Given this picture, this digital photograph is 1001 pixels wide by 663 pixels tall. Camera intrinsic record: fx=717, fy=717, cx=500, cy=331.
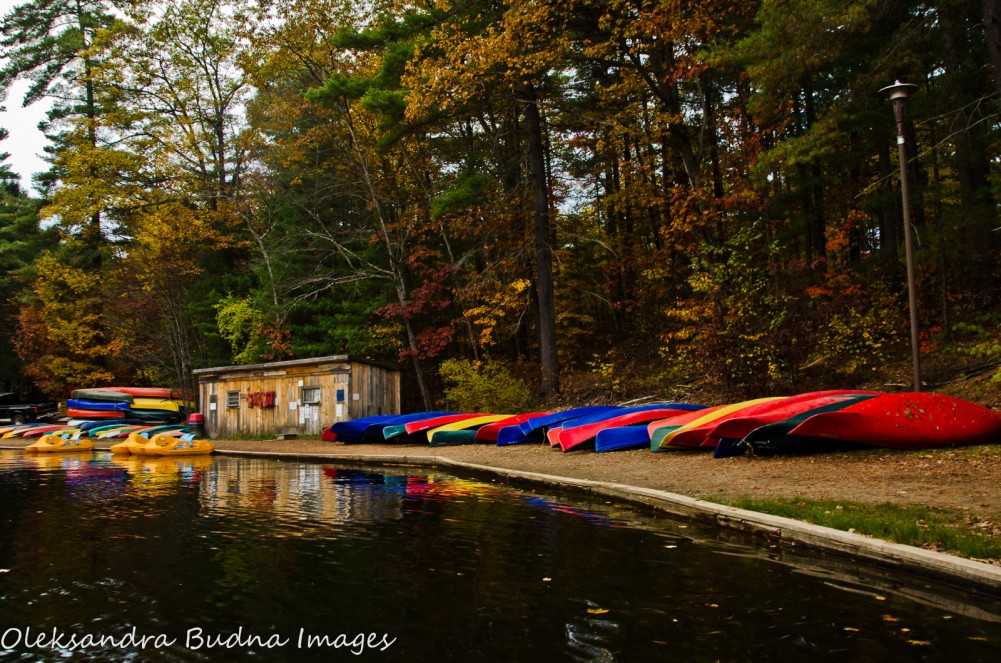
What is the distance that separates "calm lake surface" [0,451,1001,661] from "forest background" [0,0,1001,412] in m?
8.94

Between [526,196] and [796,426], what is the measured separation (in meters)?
17.2

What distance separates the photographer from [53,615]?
4594 mm

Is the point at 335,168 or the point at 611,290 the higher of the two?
the point at 335,168

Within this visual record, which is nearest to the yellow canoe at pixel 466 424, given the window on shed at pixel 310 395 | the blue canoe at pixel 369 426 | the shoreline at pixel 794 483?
the blue canoe at pixel 369 426

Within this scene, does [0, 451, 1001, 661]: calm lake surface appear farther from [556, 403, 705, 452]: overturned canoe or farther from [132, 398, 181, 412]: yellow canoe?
[132, 398, 181, 412]: yellow canoe

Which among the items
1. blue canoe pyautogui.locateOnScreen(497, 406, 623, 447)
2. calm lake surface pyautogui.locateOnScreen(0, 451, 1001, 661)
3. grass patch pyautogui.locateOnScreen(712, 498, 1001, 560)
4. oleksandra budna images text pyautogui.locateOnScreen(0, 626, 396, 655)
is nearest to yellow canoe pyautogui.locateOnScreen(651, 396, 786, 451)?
blue canoe pyautogui.locateOnScreen(497, 406, 623, 447)

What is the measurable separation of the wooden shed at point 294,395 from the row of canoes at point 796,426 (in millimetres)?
8708

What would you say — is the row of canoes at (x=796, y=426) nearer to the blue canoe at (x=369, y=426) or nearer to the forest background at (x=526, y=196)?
the forest background at (x=526, y=196)

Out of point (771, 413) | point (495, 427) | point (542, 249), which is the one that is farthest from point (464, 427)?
point (771, 413)

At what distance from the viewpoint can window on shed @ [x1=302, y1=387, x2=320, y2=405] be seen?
22938 mm

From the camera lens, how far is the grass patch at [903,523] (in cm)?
512

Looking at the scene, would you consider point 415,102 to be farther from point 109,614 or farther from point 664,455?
point 109,614

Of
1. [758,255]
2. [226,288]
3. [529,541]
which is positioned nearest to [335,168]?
[226,288]

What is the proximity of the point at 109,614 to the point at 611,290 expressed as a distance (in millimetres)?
25245
